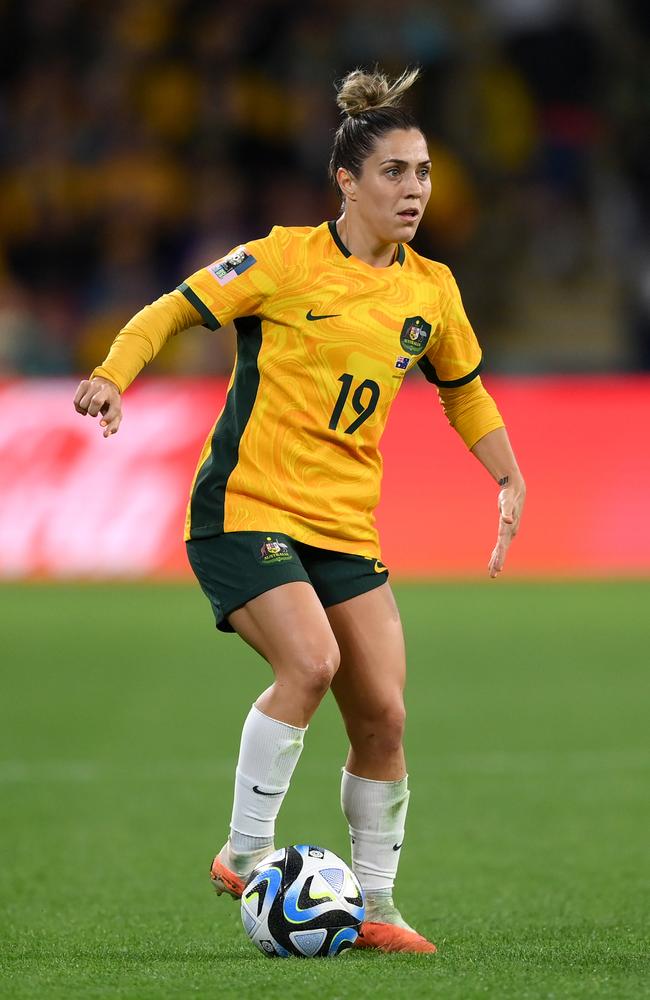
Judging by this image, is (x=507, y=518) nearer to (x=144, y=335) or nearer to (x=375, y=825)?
(x=375, y=825)

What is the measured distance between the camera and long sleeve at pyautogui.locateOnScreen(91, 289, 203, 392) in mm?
4371

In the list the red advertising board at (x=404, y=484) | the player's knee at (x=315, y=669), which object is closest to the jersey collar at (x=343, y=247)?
the player's knee at (x=315, y=669)

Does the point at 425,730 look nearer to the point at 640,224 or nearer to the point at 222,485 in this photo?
the point at 222,485

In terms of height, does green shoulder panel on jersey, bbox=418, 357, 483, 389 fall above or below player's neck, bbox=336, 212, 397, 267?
below

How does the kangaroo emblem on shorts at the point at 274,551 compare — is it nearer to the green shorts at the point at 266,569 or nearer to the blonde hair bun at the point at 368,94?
the green shorts at the point at 266,569

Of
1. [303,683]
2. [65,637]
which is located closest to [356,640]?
[303,683]

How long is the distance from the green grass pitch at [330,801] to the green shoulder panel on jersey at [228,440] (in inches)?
46.0

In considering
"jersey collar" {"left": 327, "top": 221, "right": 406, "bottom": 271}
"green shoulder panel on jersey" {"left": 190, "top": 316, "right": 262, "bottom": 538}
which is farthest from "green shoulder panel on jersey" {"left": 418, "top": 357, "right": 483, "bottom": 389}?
"green shoulder panel on jersey" {"left": 190, "top": 316, "right": 262, "bottom": 538}

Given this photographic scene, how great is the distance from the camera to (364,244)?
4.71 metres

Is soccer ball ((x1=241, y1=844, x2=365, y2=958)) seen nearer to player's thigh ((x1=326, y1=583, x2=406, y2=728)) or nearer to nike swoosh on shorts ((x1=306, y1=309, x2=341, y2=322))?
player's thigh ((x1=326, y1=583, x2=406, y2=728))

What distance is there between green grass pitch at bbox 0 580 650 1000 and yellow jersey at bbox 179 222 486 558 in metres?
1.19

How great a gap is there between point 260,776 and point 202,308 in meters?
1.25

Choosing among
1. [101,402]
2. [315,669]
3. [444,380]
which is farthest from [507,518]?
[101,402]

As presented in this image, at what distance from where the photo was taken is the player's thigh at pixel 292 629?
4359 millimetres
